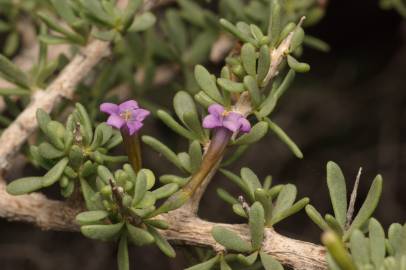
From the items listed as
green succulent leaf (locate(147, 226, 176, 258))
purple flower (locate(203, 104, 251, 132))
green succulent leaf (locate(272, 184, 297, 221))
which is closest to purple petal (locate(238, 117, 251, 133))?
Result: purple flower (locate(203, 104, 251, 132))

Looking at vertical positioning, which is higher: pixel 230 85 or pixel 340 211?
pixel 230 85

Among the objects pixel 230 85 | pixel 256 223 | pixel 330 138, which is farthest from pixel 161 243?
pixel 330 138

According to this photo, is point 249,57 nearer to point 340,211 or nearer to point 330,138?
point 340,211

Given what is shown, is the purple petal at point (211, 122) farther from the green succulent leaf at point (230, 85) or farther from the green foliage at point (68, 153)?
the green foliage at point (68, 153)

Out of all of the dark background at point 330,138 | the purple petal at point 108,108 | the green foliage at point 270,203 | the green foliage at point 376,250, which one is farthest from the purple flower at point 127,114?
the dark background at point 330,138

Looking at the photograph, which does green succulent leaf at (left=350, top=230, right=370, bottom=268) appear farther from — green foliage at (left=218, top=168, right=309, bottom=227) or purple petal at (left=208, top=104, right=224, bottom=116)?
purple petal at (left=208, top=104, right=224, bottom=116)

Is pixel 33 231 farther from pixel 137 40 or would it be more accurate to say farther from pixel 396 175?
pixel 396 175
